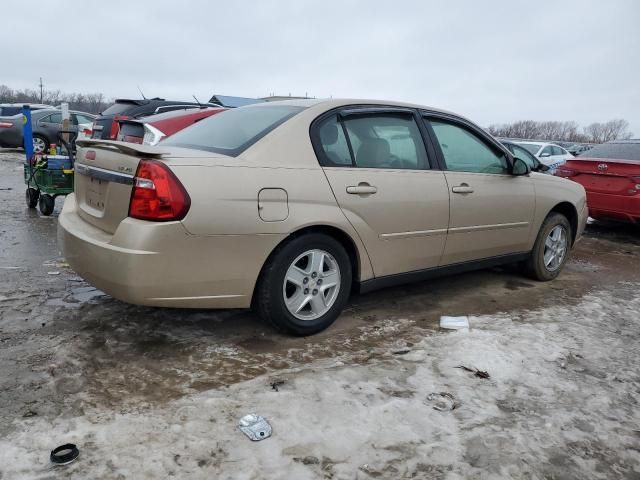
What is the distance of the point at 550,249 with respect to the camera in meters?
5.14

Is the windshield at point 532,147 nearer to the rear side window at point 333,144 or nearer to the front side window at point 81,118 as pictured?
the rear side window at point 333,144

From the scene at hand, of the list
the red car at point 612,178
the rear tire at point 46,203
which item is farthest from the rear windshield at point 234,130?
the red car at point 612,178

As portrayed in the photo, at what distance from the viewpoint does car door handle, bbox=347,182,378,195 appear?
3.43 m

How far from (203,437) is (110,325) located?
1481 millimetres

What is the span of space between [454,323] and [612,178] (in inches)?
193

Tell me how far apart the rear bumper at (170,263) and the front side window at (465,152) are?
180cm

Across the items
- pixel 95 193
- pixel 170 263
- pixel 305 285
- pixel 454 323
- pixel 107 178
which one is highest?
pixel 107 178

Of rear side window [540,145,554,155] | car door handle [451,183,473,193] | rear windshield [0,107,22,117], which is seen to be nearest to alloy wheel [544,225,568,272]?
car door handle [451,183,473,193]

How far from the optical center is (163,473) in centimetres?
205

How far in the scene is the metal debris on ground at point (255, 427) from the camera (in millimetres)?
2309

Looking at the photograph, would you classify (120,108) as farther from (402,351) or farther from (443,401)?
(443,401)

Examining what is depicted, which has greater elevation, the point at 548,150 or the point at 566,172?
the point at 548,150

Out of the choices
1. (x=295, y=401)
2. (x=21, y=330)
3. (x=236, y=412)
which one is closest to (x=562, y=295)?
(x=295, y=401)

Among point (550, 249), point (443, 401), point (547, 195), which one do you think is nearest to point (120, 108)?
point (547, 195)
